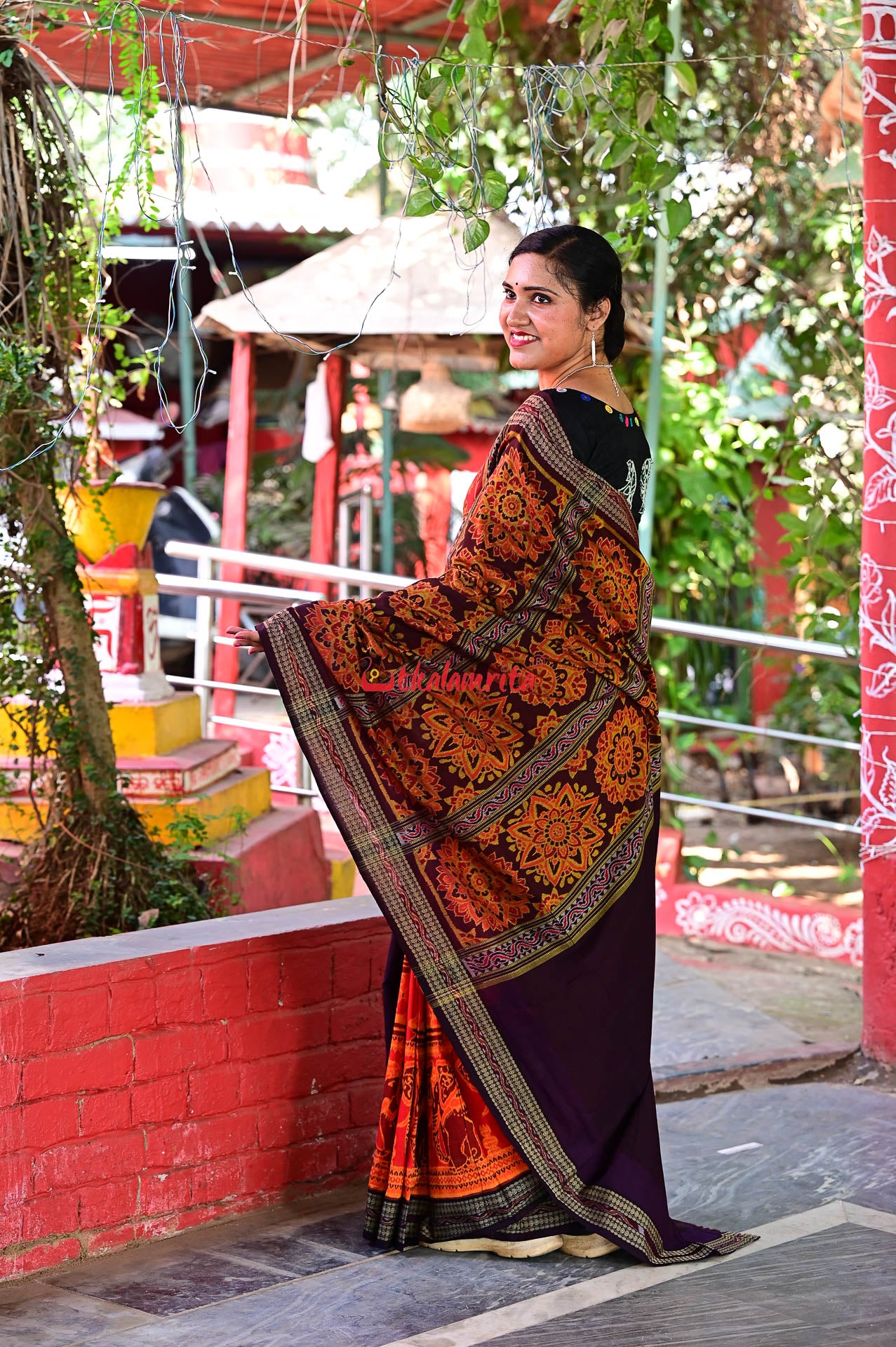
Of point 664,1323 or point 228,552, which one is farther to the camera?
point 228,552

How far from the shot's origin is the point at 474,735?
9.19ft

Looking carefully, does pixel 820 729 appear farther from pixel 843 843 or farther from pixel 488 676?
pixel 488 676

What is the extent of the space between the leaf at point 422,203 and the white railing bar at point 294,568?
2.19m

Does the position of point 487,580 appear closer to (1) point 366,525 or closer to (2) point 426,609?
(2) point 426,609

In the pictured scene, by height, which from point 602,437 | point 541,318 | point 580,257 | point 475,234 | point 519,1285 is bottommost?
point 519,1285

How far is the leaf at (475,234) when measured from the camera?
3236 mm

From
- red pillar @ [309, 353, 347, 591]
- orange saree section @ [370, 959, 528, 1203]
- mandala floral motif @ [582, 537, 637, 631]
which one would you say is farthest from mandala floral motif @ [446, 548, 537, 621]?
red pillar @ [309, 353, 347, 591]

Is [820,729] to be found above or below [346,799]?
below

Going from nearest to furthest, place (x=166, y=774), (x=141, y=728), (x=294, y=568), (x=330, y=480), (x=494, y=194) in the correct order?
(x=494, y=194) < (x=166, y=774) < (x=141, y=728) < (x=294, y=568) < (x=330, y=480)

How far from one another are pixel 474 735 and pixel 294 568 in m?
2.95

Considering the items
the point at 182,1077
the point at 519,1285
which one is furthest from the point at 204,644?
the point at 519,1285

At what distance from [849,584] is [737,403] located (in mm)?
2622

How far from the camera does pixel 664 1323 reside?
251cm

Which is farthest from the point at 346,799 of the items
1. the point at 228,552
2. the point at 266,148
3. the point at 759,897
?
the point at 266,148
